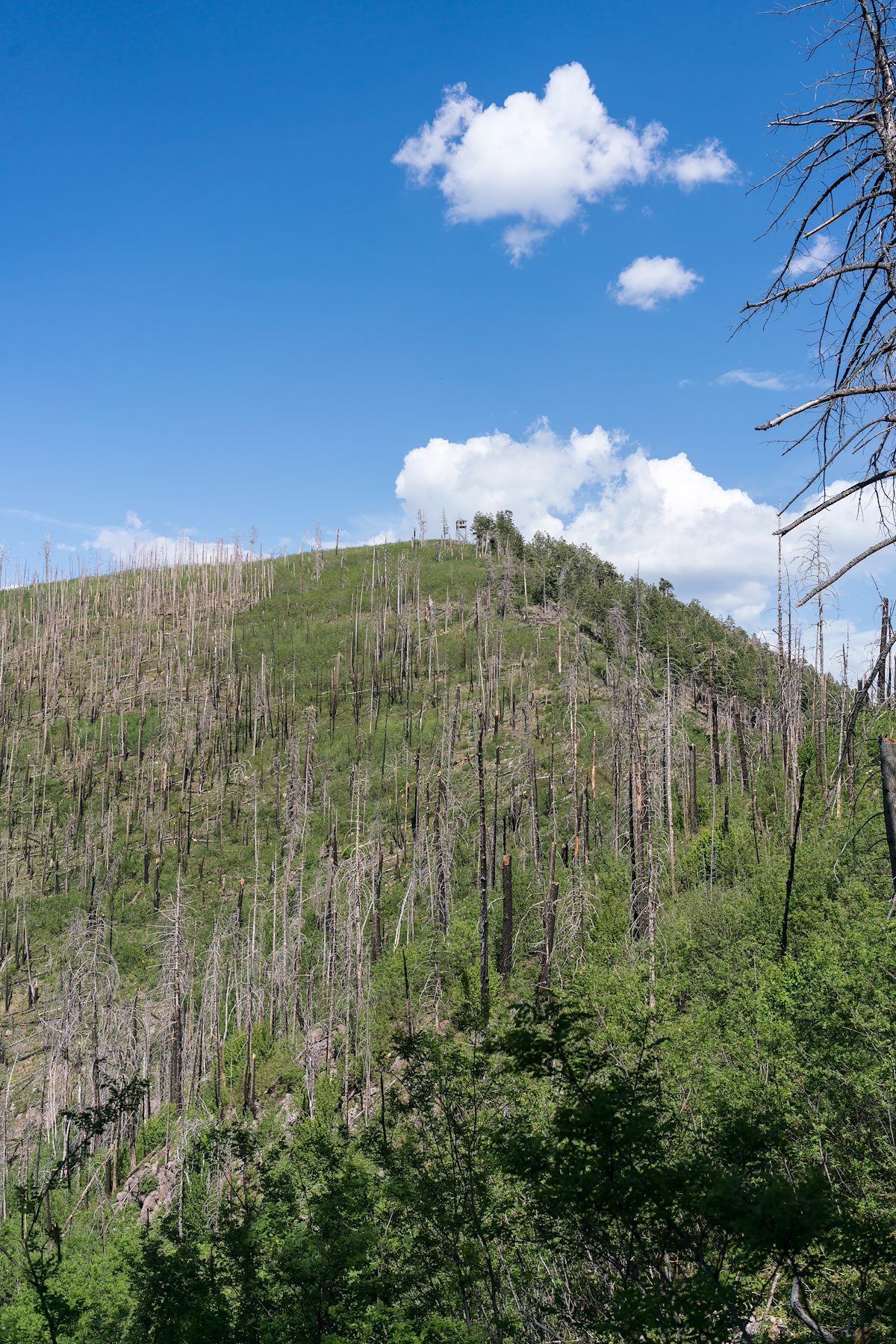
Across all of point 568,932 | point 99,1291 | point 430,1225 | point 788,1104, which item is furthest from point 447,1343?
point 568,932

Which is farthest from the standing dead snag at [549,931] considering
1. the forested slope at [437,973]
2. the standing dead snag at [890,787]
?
the standing dead snag at [890,787]

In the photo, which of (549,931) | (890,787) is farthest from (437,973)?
(890,787)

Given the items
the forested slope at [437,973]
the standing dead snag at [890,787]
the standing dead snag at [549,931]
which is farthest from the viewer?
the standing dead snag at [549,931]

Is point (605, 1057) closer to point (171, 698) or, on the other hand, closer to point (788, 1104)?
point (788, 1104)

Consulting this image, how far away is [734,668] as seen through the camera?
194 feet

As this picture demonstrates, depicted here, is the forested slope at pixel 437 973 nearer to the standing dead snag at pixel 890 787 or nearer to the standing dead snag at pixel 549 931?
the standing dead snag at pixel 890 787

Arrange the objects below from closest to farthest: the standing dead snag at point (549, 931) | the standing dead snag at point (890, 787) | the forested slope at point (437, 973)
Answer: the standing dead snag at point (890, 787)
the forested slope at point (437, 973)
the standing dead snag at point (549, 931)

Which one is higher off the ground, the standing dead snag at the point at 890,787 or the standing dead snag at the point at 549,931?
the standing dead snag at the point at 890,787

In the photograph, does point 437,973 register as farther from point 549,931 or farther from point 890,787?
point 890,787

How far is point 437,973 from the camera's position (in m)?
31.7

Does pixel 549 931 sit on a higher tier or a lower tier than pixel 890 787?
lower

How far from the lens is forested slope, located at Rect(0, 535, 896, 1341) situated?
862 centimetres

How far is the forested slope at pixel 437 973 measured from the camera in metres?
8.62

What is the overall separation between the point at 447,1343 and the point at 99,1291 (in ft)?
61.1
